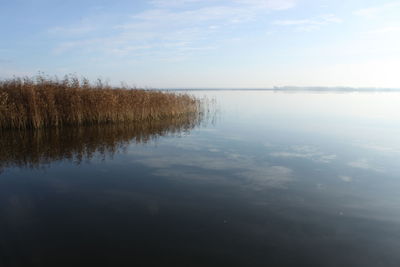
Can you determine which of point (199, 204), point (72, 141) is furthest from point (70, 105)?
point (199, 204)

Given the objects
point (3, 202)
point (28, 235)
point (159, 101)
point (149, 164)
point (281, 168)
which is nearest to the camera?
point (28, 235)

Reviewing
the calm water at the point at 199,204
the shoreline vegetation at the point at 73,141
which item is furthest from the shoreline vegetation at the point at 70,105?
the calm water at the point at 199,204

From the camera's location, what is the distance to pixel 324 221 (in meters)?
4.98

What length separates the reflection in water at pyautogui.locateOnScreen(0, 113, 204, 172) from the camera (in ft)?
30.3

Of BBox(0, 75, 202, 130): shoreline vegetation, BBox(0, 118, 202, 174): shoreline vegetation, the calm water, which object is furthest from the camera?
BBox(0, 75, 202, 130): shoreline vegetation

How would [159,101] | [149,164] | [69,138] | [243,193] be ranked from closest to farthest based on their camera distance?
[243,193] → [149,164] → [69,138] → [159,101]

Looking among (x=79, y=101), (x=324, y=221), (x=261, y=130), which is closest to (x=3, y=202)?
(x=324, y=221)

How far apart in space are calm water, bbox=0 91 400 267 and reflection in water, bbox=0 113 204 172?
112 mm

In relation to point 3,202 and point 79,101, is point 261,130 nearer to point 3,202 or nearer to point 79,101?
point 79,101

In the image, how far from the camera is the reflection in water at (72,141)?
923 centimetres

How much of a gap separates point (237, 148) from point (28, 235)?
7551 millimetres

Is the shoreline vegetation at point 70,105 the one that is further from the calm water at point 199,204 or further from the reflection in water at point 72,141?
the calm water at point 199,204

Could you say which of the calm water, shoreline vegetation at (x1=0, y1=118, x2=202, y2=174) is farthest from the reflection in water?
the calm water

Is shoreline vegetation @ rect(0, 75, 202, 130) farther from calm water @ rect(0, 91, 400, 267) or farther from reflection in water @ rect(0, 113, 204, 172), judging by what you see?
calm water @ rect(0, 91, 400, 267)
